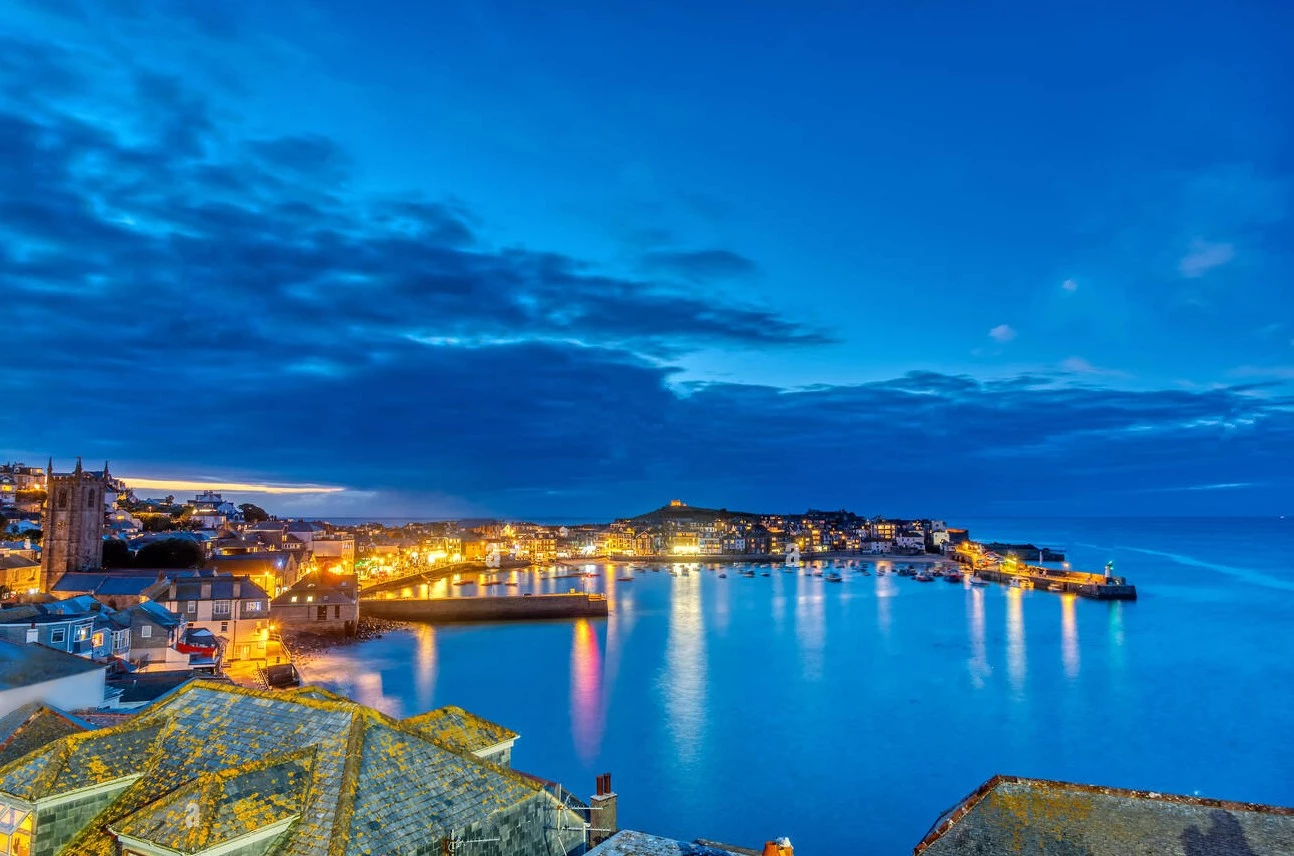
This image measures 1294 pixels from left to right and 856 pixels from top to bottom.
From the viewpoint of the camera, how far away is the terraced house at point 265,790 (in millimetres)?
5832

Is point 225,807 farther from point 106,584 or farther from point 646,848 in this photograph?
point 106,584

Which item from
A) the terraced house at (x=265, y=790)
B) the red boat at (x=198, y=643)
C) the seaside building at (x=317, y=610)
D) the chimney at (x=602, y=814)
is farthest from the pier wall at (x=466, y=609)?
the terraced house at (x=265, y=790)

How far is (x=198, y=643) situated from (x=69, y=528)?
1033 inches

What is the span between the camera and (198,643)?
3291 cm

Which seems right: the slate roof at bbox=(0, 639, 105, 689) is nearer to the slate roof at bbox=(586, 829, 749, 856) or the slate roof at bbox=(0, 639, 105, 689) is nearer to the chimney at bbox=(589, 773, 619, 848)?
the chimney at bbox=(589, 773, 619, 848)

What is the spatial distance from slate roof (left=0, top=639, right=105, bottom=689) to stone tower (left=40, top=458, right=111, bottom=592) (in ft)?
129

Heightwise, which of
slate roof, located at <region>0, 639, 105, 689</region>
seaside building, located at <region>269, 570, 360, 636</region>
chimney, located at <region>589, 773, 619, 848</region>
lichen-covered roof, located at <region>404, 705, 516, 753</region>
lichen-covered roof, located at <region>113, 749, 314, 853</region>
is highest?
lichen-covered roof, located at <region>113, 749, 314, 853</region>

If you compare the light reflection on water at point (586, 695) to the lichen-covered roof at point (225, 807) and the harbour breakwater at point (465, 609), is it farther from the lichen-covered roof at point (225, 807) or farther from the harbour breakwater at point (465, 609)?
the lichen-covered roof at point (225, 807)

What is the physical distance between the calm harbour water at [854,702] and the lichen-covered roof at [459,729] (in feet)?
45.8

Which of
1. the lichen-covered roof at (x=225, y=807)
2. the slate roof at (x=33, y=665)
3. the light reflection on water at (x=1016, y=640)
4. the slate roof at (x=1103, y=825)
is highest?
the lichen-covered roof at (x=225, y=807)

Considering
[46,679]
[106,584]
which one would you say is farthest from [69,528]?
[46,679]

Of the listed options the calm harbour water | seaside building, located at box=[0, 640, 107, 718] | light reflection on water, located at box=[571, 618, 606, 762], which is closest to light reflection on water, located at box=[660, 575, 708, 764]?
the calm harbour water

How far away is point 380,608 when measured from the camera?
60.9 metres

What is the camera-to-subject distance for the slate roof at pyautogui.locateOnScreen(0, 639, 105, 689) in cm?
1661
